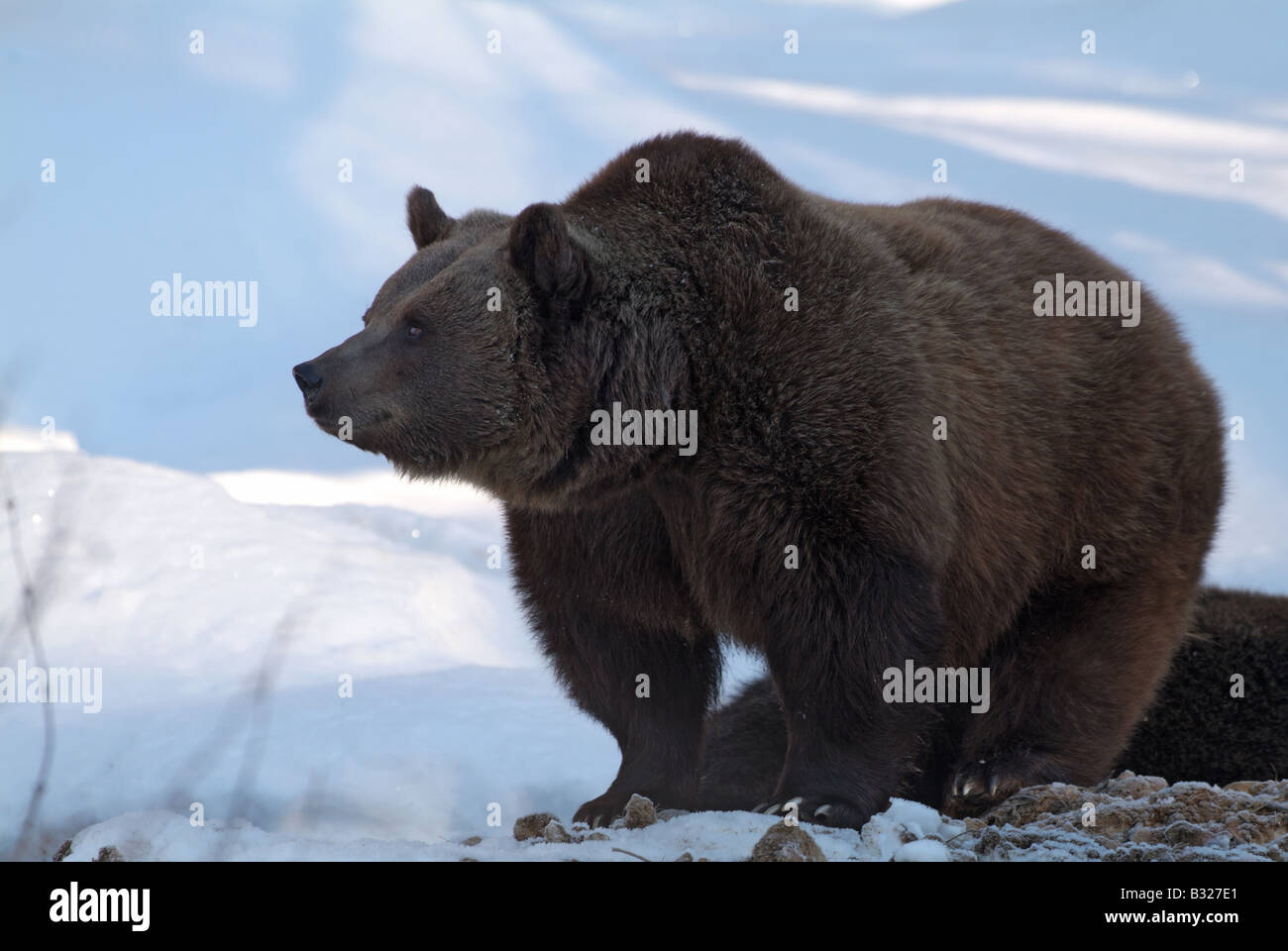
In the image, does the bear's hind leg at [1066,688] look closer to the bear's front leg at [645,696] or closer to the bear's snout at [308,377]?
the bear's front leg at [645,696]

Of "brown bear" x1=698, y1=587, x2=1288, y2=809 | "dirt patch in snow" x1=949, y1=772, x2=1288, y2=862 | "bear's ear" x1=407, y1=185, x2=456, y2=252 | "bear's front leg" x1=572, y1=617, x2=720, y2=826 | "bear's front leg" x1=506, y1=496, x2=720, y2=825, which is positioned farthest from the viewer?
"brown bear" x1=698, y1=587, x2=1288, y2=809

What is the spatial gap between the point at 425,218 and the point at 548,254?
1.10 meters

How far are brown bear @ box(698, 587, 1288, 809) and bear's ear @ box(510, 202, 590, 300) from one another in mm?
2985

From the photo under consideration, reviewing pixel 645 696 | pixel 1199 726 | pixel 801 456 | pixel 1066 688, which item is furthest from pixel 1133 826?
pixel 1199 726

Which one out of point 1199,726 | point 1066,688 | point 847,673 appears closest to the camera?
point 847,673

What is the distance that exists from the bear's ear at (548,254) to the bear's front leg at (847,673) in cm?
149

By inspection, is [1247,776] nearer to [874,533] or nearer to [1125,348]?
[1125,348]

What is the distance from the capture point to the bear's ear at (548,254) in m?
5.36

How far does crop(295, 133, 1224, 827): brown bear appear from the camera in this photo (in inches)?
211

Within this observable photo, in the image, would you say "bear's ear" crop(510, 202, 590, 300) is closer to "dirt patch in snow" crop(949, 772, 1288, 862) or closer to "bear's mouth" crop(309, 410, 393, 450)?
"bear's mouth" crop(309, 410, 393, 450)

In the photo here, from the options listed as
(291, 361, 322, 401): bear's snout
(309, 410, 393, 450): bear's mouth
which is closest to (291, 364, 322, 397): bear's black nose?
(291, 361, 322, 401): bear's snout

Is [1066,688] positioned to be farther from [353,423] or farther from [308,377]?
[308,377]

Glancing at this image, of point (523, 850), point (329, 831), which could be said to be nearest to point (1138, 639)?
point (523, 850)

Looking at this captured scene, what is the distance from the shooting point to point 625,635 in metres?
6.08
